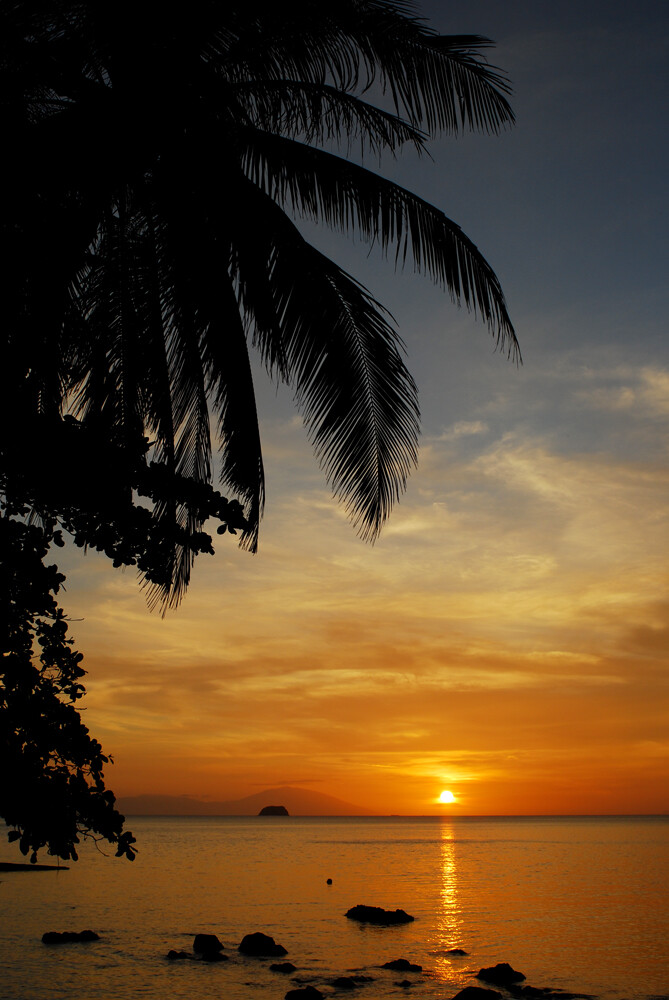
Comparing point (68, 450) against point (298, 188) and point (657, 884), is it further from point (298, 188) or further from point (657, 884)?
point (657, 884)

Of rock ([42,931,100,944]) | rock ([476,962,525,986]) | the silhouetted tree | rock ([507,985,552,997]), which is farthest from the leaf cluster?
rock ([42,931,100,944])

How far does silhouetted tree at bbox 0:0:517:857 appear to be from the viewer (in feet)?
18.3

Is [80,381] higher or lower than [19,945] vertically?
higher

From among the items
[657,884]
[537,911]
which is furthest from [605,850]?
[537,911]

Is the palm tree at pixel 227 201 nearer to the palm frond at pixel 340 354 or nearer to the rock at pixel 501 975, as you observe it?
the palm frond at pixel 340 354

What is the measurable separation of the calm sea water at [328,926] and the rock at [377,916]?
1.66 ft

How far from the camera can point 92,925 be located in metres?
28.2

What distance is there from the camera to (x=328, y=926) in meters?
28.4

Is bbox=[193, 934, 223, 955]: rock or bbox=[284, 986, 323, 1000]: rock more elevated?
bbox=[284, 986, 323, 1000]: rock

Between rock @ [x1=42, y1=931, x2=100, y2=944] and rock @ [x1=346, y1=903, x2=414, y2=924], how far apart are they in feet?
30.7

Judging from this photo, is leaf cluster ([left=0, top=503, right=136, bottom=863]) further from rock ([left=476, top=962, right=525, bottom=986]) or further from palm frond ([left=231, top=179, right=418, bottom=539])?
rock ([left=476, top=962, right=525, bottom=986])

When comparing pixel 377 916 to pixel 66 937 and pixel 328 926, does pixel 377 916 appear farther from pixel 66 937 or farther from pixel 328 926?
pixel 66 937

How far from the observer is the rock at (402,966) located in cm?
2030

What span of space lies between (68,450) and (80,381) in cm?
330
